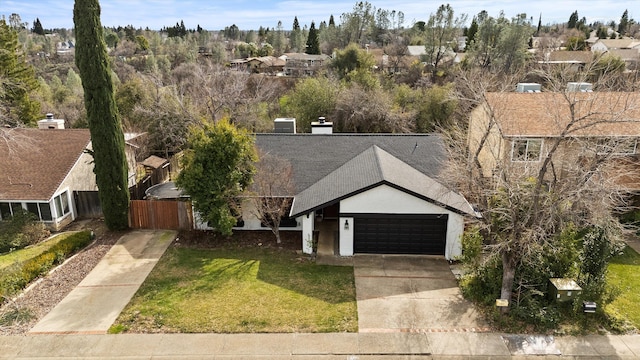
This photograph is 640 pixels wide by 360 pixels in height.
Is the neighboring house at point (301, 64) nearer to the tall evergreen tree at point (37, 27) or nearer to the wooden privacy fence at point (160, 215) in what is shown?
the wooden privacy fence at point (160, 215)

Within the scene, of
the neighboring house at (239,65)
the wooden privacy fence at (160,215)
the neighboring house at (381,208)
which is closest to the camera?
the neighboring house at (381,208)

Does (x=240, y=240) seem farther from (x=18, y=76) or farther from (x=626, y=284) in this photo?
(x=18, y=76)

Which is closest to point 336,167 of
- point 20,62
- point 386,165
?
point 386,165

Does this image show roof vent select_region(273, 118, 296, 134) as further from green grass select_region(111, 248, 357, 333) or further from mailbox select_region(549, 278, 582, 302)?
mailbox select_region(549, 278, 582, 302)

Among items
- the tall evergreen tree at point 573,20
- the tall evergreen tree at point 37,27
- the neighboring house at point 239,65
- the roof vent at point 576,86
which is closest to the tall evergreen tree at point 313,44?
the neighboring house at point 239,65

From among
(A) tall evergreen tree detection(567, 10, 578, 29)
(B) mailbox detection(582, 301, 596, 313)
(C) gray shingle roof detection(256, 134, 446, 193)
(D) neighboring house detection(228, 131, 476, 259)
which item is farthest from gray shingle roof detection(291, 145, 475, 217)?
(A) tall evergreen tree detection(567, 10, 578, 29)

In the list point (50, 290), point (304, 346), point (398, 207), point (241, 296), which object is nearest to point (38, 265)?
point (50, 290)

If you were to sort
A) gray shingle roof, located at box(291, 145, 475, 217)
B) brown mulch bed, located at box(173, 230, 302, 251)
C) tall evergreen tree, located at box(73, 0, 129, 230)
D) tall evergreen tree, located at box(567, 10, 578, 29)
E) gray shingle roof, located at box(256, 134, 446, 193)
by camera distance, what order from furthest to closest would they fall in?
tall evergreen tree, located at box(567, 10, 578, 29)
gray shingle roof, located at box(256, 134, 446, 193)
brown mulch bed, located at box(173, 230, 302, 251)
tall evergreen tree, located at box(73, 0, 129, 230)
gray shingle roof, located at box(291, 145, 475, 217)
